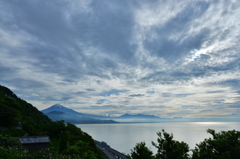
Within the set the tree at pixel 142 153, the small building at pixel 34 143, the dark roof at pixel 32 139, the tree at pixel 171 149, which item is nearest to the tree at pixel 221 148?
the tree at pixel 171 149

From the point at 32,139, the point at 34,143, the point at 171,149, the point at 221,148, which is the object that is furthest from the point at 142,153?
the point at 32,139

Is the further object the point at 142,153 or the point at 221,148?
the point at 142,153

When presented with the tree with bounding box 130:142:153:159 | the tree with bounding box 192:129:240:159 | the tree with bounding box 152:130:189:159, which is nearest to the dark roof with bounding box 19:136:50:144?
the tree with bounding box 130:142:153:159

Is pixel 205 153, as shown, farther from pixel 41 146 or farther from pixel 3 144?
pixel 41 146

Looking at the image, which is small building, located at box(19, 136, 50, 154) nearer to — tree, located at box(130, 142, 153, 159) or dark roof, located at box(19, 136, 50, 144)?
dark roof, located at box(19, 136, 50, 144)

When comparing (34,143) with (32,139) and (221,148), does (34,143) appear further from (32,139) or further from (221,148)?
(221,148)

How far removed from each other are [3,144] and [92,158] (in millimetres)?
14068

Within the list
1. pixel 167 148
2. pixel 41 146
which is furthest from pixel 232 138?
pixel 41 146

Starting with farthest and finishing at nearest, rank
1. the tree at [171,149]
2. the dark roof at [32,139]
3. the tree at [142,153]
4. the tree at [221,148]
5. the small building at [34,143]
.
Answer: the small building at [34,143], the dark roof at [32,139], the tree at [142,153], the tree at [171,149], the tree at [221,148]

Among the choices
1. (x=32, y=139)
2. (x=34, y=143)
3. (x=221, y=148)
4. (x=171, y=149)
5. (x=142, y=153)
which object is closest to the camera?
(x=221, y=148)

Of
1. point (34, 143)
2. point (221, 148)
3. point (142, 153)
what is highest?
point (221, 148)

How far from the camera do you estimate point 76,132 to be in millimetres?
57156

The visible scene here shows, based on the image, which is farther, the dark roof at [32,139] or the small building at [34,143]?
the small building at [34,143]

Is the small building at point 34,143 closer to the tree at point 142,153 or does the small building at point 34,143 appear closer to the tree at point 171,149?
the tree at point 142,153
